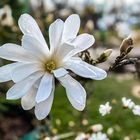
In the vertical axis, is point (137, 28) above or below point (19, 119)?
below

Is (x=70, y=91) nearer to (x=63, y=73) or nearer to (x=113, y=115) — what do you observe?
(x=63, y=73)

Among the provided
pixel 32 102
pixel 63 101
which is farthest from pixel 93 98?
pixel 32 102

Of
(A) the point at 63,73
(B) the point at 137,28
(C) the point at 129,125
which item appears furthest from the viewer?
(B) the point at 137,28

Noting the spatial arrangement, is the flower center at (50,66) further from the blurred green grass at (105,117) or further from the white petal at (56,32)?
the blurred green grass at (105,117)

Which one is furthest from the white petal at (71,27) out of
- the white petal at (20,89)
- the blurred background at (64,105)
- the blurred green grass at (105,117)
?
the blurred green grass at (105,117)

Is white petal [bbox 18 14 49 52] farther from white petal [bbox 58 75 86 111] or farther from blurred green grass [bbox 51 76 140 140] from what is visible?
blurred green grass [bbox 51 76 140 140]

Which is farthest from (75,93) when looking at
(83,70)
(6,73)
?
(6,73)

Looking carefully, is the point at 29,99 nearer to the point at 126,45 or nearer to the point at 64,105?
the point at 126,45
